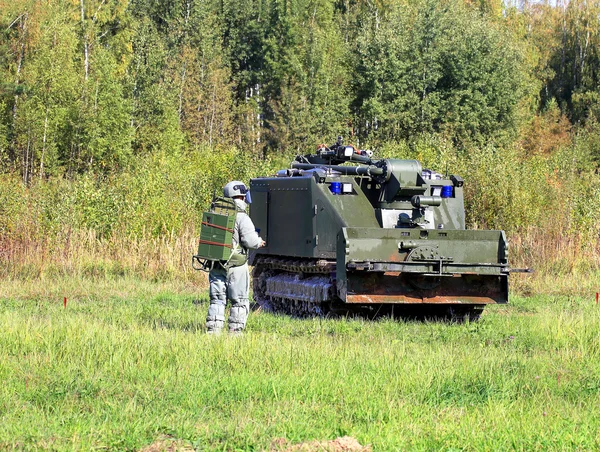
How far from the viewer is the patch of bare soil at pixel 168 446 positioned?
634 centimetres

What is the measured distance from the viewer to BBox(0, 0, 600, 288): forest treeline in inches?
974

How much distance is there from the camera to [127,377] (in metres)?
8.72

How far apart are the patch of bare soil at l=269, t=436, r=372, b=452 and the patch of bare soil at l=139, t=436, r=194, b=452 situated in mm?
537

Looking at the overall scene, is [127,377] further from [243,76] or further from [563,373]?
[243,76]

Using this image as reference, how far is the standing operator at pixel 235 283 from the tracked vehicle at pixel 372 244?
2.30 m

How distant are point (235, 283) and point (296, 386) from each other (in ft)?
11.7

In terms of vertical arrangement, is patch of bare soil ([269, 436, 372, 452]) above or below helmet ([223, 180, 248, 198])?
below

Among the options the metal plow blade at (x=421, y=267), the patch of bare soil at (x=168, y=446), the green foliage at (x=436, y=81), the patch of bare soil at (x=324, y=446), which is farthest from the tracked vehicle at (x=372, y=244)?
the green foliage at (x=436, y=81)

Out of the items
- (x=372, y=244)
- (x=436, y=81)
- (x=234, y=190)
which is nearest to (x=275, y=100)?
(x=436, y=81)

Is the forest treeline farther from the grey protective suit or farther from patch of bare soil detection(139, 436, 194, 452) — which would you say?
patch of bare soil detection(139, 436, 194, 452)

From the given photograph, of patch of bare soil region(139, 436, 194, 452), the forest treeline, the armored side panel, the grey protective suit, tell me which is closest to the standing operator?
the grey protective suit

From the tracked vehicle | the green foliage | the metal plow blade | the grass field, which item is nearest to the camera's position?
the grass field

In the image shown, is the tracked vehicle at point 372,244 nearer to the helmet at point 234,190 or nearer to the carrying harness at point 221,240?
the helmet at point 234,190

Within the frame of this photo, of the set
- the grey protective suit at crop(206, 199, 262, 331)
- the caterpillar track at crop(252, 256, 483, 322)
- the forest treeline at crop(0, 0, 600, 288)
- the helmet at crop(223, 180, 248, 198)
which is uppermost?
the forest treeline at crop(0, 0, 600, 288)
